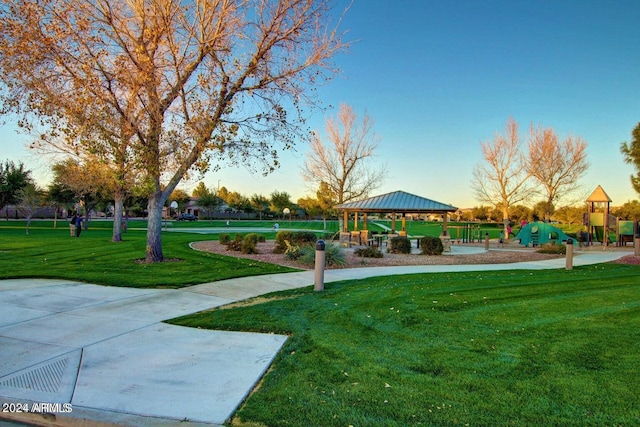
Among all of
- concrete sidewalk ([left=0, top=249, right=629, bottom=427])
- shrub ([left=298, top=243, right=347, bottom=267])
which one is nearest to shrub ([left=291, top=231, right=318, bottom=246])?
shrub ([left=298, top=243, right=347, bottom=267])

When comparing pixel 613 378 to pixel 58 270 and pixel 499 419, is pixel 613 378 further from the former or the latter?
pixel 58 270

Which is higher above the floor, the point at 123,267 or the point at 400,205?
the point at 400,205

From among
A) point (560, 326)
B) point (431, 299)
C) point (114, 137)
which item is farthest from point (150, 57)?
point (560, 326)

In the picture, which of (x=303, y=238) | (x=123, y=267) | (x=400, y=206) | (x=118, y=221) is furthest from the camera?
(x=118, y=221)

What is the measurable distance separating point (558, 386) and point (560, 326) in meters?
2.46

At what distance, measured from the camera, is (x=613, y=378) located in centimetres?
408

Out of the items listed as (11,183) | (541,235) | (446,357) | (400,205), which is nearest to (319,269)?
(446,357)

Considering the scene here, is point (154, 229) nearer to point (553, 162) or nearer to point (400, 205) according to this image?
point (400, 205)

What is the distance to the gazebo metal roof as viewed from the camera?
844 inches

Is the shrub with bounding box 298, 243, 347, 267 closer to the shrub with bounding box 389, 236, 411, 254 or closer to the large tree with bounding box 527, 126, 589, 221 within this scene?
the shrub with bounding box 389, 236, 411, 254

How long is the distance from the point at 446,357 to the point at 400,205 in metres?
17.9

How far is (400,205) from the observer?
2222 centimetres

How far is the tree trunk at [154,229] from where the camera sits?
522 inches

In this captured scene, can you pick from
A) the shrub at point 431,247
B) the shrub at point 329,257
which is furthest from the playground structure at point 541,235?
the shrub at point 329,257
